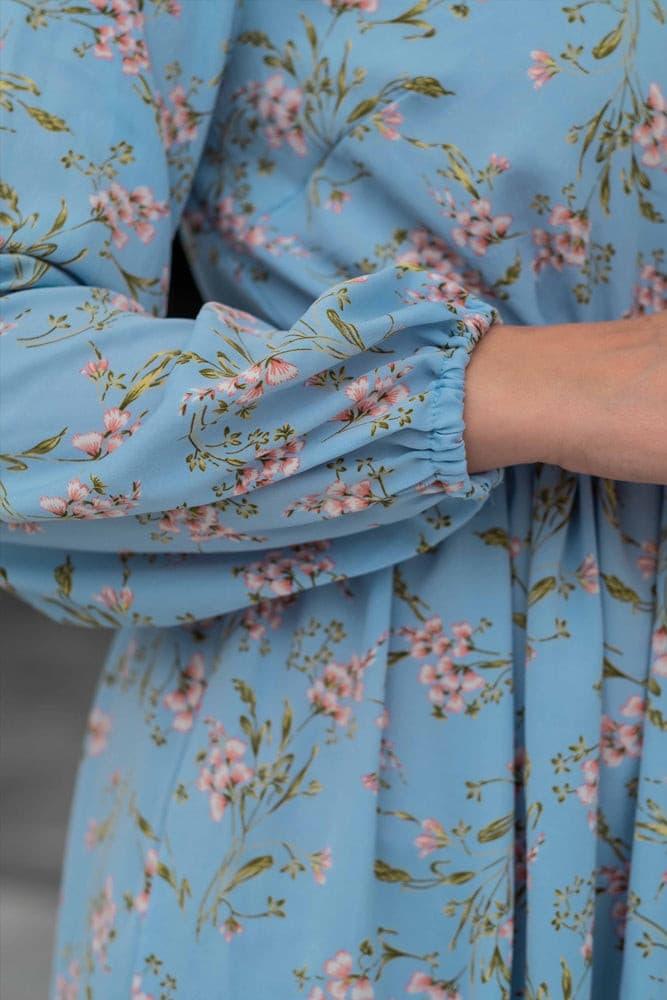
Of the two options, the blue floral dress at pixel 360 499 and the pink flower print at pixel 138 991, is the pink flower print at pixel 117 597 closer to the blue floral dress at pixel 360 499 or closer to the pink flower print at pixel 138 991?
the blue floral dress at pixel 360 499

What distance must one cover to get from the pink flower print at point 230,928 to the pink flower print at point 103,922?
11 centimetres

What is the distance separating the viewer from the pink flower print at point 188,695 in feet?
2.48

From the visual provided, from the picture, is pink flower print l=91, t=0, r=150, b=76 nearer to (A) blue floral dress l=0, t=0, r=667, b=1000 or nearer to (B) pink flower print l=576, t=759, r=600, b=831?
(A) blue floral dress l=0, t=0, r=667, b=1000

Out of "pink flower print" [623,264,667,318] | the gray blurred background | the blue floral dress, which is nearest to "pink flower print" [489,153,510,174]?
the blue floral dress

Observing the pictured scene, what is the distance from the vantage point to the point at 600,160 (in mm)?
633

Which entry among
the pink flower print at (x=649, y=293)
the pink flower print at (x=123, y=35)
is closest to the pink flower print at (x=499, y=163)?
the pink flower print at (x=649, y=293)

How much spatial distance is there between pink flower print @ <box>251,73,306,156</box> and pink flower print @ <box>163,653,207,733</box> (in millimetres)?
348

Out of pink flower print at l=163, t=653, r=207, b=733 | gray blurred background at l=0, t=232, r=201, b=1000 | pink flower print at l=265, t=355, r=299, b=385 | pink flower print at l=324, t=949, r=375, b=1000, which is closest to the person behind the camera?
pink flower print at l=265, t=355, r=299, b=385

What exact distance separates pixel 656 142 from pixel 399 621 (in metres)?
0.32

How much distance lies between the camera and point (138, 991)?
696mm

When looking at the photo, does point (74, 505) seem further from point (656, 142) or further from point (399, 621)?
point (656, 142)

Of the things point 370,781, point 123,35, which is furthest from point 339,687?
point 123,35

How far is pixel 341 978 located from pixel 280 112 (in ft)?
1.75

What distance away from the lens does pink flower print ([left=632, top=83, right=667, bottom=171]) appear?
0.62 m
